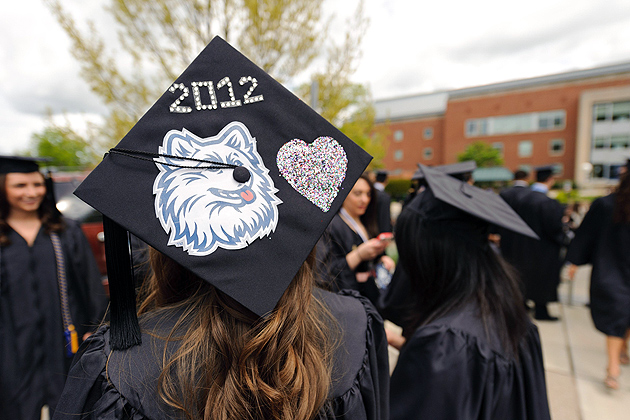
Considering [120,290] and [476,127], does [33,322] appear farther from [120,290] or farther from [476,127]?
[476,127]

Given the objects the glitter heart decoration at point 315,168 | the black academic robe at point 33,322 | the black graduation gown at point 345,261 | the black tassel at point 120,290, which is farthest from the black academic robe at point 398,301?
the black academic robe at point 33,322

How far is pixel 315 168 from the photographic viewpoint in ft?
2.85


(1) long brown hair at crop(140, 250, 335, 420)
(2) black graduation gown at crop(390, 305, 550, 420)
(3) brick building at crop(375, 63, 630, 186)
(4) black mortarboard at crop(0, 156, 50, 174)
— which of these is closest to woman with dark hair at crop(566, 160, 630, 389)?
(2) black graduation gown at crop(390, 305, 550, 420)

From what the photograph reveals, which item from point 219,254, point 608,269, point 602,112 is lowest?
point 608,269

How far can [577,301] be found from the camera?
5082 mm

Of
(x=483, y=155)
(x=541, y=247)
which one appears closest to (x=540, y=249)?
(x=541, y=247)

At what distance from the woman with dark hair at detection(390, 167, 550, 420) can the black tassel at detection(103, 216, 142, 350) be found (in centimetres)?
92

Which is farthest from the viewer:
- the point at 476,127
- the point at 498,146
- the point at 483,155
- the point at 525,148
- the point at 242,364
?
the point at 476,127

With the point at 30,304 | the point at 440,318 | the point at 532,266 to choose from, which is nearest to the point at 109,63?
the point at 30,304

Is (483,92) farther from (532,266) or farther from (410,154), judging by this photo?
(532,266)

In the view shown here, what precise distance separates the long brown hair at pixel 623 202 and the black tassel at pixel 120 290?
3875 mm

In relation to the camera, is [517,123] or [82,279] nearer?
[82,279]

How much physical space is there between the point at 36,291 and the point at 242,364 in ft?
7.45

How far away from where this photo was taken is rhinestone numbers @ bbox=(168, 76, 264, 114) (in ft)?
2.64
